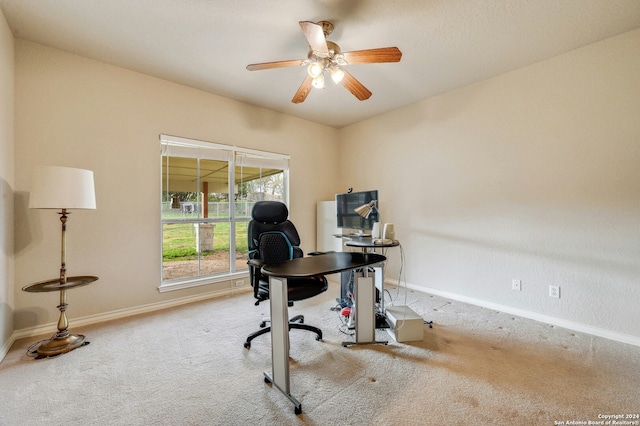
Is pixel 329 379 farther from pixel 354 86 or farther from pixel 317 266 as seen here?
pixel 354 86

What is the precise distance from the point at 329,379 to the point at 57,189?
2509 mm

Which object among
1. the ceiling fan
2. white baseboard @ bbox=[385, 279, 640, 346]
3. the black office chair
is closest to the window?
the black office chair

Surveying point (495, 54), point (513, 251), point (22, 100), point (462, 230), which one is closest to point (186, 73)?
point (22, 100)

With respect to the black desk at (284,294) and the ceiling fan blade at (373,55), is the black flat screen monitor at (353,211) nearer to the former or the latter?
the black desk at (284,294)

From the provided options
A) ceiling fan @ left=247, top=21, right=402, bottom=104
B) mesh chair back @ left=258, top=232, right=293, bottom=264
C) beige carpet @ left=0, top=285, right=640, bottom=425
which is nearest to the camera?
beige carpet @ left=0, top=285, right=640, bottom=425

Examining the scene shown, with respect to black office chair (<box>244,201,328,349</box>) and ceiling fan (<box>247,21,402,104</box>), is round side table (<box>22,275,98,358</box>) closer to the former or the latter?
black office chair (<box>244,201,328,349</box>)

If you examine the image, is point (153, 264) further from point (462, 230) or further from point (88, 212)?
point (462, 230)

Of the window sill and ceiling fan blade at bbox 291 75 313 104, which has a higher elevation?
ceiling fan blade at bbox 291 75 313 104

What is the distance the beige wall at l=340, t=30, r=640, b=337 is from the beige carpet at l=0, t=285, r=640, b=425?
1.70 feet

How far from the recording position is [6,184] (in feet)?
7.09

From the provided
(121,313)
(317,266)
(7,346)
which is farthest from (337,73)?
(7,346)

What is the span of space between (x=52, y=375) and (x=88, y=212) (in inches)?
58.8

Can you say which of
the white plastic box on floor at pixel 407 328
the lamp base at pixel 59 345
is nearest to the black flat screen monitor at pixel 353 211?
the white plastic box on floor at pixel 407 328

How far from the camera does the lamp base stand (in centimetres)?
204
